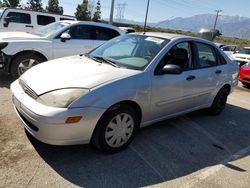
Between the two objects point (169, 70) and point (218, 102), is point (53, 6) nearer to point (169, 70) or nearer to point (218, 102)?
point (218, 102)

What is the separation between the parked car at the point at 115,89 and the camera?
3.27 meters

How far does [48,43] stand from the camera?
7066mm

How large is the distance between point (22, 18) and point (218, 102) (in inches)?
369

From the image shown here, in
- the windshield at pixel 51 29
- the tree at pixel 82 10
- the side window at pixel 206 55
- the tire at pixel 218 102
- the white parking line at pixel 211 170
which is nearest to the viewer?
the white parking line at pixel 211 170

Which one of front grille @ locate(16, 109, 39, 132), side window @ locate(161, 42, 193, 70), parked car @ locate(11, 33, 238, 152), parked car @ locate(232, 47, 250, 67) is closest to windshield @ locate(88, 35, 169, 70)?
parked car @ locate(11, 33, 238, 152)

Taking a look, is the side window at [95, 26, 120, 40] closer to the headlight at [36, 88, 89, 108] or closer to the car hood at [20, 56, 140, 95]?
the car hood at [20, 56, 140, 95]

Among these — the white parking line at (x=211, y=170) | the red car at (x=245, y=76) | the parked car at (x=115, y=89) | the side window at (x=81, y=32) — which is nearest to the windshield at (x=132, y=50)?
the parked car at (x=115, y=89)

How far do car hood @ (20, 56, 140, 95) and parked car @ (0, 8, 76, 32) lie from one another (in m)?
8.47

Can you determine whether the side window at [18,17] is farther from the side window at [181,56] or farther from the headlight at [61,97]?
the headlight at [61,97]

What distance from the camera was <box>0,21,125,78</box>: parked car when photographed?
6.64 m

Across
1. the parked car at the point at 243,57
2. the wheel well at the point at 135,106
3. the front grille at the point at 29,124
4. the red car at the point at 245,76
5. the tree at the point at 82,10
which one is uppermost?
the wheel well at the point at 135,106

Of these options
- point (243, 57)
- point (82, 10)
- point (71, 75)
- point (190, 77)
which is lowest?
point (82, 10)

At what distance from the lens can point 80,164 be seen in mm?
3469

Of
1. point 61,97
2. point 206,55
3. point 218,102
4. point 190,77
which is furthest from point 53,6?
point 61,97
